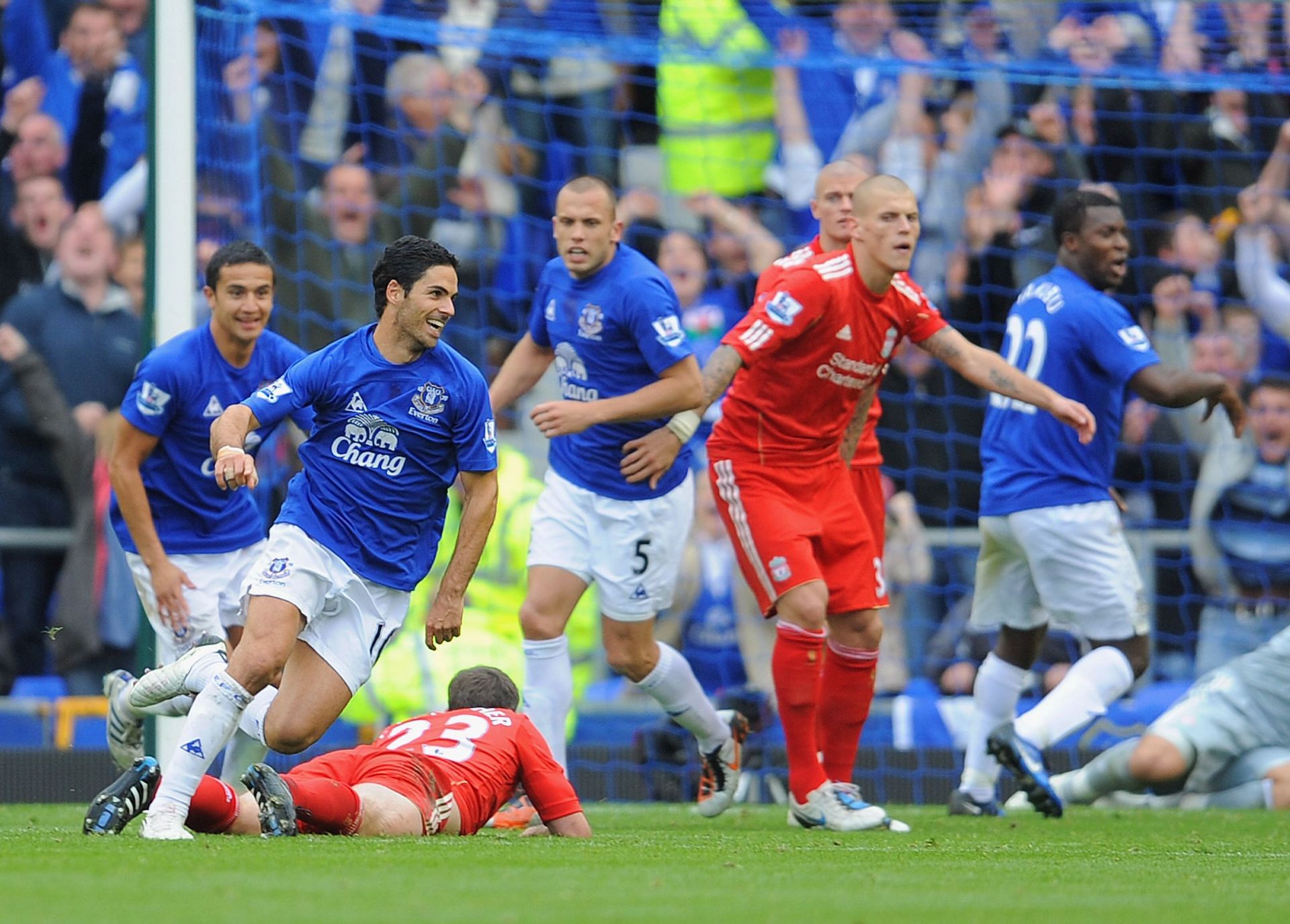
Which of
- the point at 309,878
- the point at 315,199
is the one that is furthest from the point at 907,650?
the point at 309,878

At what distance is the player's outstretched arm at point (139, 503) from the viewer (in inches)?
282

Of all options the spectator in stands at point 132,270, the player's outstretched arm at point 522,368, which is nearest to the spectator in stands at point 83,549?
the spectator in stands at point 132,270

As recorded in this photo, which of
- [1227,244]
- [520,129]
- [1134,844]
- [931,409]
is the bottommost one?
[1134,844]

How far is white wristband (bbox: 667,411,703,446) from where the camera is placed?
741 centimetres

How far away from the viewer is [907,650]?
37.0 feet

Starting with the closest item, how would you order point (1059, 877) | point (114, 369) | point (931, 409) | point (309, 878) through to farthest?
point (309, 878), point (1059, 877), point (114, 369), point (931, 409)

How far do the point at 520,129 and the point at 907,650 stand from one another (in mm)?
4238

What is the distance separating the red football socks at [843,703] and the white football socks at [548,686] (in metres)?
1.01

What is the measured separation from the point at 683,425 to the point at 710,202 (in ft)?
16.5

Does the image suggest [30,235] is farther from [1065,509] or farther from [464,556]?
[1065,509]

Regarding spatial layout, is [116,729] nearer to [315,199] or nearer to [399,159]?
[315,199]

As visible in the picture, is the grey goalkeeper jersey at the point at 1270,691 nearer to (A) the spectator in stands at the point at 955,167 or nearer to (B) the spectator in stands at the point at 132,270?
(A) the spectator in stands at the point at 955,167

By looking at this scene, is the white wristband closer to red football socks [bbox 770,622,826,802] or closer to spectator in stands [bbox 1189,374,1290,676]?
red football socks [bbox 770,622,826,802]

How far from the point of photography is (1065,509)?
8.14 metres
